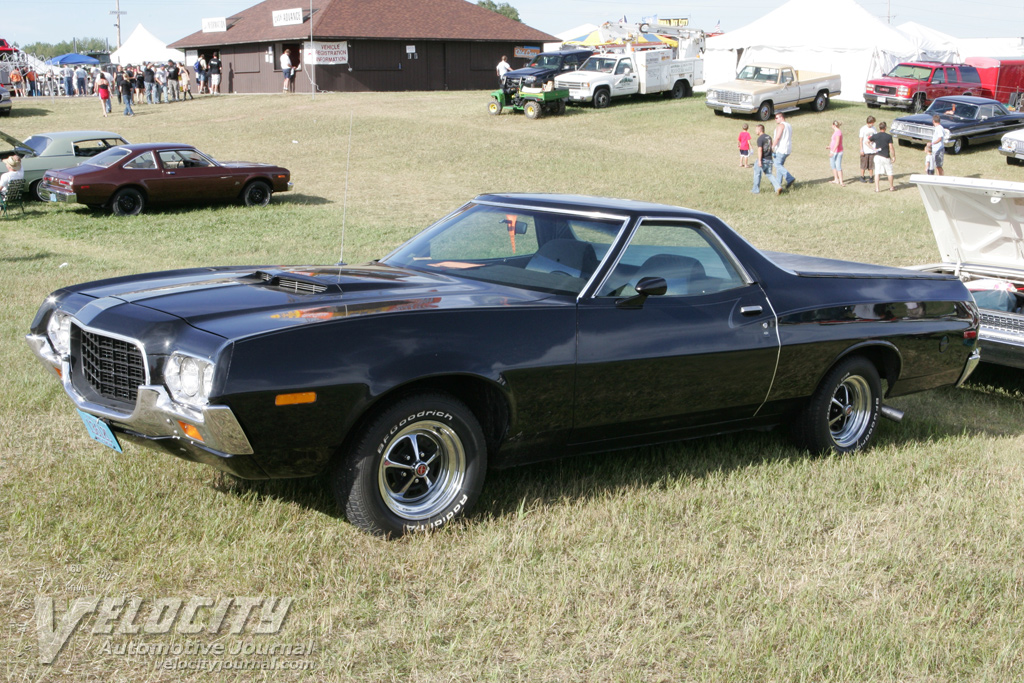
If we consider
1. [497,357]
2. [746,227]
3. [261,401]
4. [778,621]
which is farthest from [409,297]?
[746,227]

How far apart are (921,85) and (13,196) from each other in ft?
93.1

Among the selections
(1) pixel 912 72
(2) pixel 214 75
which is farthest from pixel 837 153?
(2) pixel 214 75

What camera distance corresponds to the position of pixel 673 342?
4.84 metres

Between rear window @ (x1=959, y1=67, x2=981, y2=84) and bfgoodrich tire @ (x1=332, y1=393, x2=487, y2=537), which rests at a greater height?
rear window @ (x1=959, y1=67, x2=981, y2=84)

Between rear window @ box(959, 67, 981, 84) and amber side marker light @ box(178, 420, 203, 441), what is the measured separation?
35.5 m

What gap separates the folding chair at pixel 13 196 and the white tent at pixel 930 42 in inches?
1348

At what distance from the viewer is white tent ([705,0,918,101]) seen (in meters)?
37.7

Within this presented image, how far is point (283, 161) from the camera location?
26.2 metres

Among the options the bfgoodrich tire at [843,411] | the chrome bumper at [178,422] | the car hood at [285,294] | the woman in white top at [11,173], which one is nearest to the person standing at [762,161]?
the woman in white top at [11,173]

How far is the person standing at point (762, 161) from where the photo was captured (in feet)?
72.9

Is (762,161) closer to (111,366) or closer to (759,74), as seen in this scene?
(759,74)

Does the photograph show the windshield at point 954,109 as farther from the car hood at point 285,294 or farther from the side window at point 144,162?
the car hood at point 285,294

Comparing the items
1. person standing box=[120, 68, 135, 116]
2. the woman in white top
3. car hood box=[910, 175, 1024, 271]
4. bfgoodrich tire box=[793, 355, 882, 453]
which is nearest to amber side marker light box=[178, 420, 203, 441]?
bfgoodrich tire box=[793, 355, 882, 453]

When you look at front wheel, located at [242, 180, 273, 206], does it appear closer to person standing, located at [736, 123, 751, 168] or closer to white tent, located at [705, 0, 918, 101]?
person standing, located at [736, 123, 751, 168]
